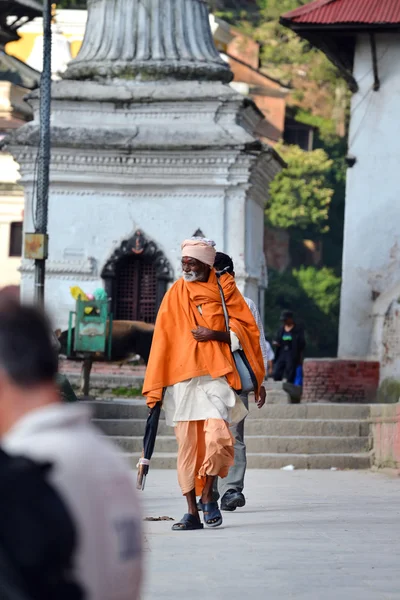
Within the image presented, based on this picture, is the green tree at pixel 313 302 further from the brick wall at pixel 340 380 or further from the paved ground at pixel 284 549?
the paved ground at pixel 284 549

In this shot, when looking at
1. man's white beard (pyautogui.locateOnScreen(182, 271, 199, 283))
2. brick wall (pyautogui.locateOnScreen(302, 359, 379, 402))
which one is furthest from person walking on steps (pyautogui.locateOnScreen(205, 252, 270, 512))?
brick wall (pyautogui.locateOnScreen(302, 359, 379, 402))

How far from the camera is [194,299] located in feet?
33.1

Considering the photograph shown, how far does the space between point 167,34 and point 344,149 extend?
35.3 metres

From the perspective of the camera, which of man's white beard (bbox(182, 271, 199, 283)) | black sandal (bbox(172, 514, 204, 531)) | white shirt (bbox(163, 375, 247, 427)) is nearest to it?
black sandal (bbox(172, 514, 204, 531))

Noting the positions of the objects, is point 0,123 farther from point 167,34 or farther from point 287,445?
point 287,445

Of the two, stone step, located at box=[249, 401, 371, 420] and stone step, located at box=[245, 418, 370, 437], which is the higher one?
stone step, located at box=[249, 401, 371, 420]

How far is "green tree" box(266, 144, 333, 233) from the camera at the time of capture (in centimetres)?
5381

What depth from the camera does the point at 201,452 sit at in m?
9.84

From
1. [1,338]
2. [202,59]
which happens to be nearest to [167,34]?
[202,59]

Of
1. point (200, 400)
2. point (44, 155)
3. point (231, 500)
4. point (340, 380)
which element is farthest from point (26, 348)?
point (340, 380)

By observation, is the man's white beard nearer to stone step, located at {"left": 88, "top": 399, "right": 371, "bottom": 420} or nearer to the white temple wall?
stone step, located at {"left": 88, "top": 399, "right": 371, "bottom": 420}

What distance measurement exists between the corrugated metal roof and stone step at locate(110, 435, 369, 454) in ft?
32.1

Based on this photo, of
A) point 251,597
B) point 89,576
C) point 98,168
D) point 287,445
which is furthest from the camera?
point 98,168

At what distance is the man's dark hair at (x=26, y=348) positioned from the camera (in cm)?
334
